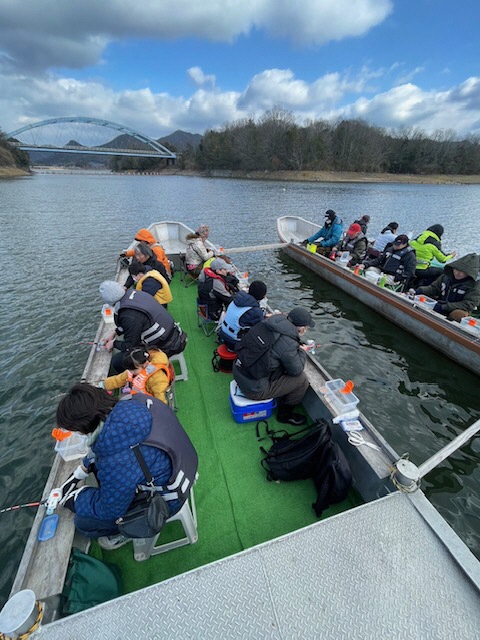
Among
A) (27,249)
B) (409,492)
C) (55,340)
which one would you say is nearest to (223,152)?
(27,249)

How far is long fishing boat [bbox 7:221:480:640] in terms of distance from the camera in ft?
5.46

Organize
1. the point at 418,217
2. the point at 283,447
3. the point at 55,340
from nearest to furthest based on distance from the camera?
the point at 283,447 → the point at 55,340 → the point at 418,217

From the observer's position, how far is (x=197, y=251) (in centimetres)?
781

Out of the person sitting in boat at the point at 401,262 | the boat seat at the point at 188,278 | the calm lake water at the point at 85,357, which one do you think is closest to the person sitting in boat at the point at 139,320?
the calm lake water at the point at 85,357

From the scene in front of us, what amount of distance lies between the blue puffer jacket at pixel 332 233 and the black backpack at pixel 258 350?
8806 millimetres

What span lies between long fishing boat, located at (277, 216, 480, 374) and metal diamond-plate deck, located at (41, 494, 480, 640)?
190 inches

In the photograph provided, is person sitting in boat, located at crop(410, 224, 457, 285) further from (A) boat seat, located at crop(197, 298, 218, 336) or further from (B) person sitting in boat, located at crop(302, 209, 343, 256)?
(A) boat seat, located at crop(197, 298, 218, 336)

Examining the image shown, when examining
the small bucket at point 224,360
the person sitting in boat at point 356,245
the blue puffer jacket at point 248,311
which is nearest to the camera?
the blue puffer jacket at point 248,311

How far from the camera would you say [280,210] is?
26.6 m

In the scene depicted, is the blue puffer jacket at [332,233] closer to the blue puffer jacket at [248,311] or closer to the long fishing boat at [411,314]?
the long fishing boat at [411,314]

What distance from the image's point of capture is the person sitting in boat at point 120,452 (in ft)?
5.92

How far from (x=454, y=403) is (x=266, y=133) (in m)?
80.7

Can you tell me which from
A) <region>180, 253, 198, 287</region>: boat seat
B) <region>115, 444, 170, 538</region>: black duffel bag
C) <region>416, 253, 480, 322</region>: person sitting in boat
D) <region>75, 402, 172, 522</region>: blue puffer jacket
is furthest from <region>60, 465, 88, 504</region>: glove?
<region>416, 253, 480, 322</region>: person sitting in boat

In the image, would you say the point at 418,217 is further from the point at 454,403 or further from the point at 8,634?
the point at 8,634
